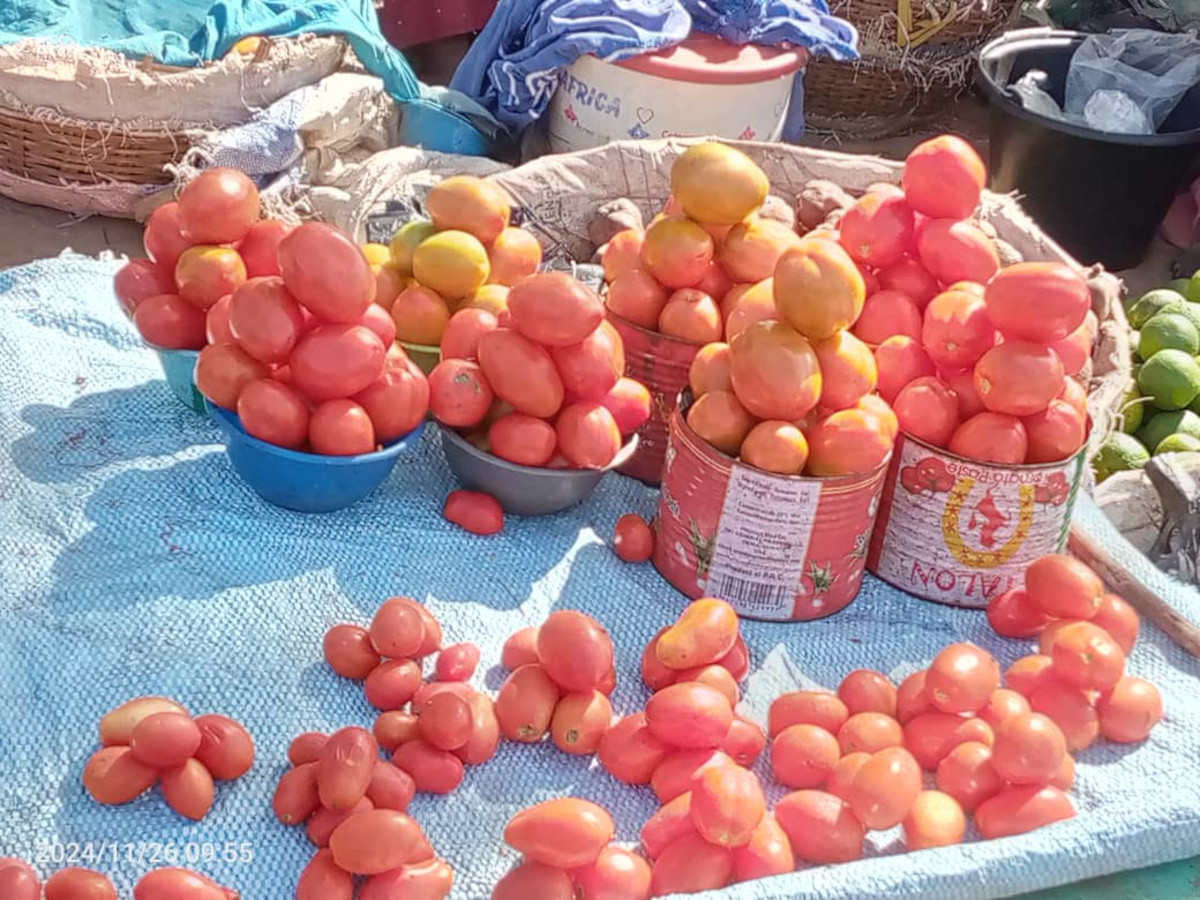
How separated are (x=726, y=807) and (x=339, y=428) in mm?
794

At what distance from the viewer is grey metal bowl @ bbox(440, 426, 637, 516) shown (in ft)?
6.38

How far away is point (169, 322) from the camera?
6.50ft

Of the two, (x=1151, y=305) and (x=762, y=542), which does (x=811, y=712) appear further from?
(x=1151, y=305)

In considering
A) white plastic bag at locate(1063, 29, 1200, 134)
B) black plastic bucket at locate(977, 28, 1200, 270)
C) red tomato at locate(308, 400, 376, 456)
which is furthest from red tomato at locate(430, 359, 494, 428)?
white plastic bag at locate(1063, 29, 1200, 134)

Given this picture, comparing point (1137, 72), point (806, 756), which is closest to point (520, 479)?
point (806, 756)

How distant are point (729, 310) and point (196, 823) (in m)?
1.10

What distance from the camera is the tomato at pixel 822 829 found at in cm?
146

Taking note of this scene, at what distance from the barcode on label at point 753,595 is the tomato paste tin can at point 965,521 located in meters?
0.22

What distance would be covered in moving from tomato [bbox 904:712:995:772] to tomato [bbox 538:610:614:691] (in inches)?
15.9

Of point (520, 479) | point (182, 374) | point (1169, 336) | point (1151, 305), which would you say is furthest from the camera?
point (1151, 305)

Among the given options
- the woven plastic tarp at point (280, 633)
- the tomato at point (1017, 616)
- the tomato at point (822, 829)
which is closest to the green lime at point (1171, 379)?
the woven plastic tarp at point (280, 633)

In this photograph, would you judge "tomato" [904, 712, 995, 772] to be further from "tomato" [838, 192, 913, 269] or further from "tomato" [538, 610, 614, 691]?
"tomato" [838, 192, 913, 269]

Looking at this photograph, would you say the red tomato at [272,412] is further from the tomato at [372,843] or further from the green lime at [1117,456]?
the green lime at [1117,456]
